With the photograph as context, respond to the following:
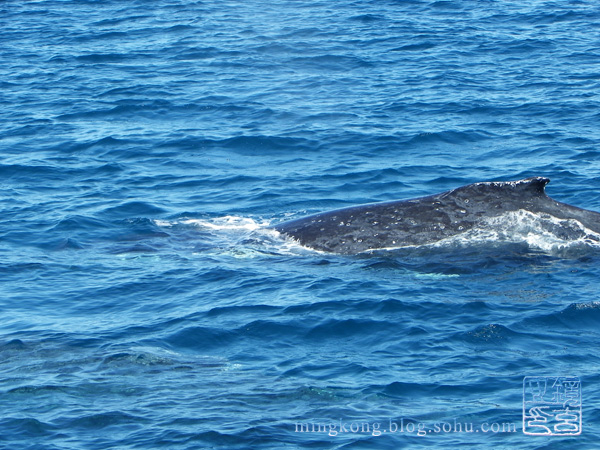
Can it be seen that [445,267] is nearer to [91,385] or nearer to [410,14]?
[91,385]

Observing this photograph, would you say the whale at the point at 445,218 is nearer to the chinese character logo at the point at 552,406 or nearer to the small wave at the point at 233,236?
the small wave at the point at 233,236

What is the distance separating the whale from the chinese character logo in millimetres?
4953

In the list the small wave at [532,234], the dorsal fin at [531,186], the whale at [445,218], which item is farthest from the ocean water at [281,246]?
the dorsal fin at [531,186]

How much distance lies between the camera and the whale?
15406 mm

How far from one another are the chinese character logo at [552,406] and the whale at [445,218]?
4.95 metres

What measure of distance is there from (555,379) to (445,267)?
4078mm

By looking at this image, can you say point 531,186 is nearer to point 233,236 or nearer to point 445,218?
point 445,218

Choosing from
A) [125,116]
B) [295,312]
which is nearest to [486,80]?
[125,116]

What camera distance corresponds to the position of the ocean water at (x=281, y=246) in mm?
10297

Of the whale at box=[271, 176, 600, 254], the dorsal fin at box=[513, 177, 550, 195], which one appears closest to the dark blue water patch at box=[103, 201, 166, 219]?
the whale at box=[271, 176, 600, 254]

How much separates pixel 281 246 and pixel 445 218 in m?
2.70

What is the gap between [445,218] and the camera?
15672 mm

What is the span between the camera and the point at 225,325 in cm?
1292

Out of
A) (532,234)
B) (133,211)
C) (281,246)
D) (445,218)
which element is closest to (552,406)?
(532,234)
